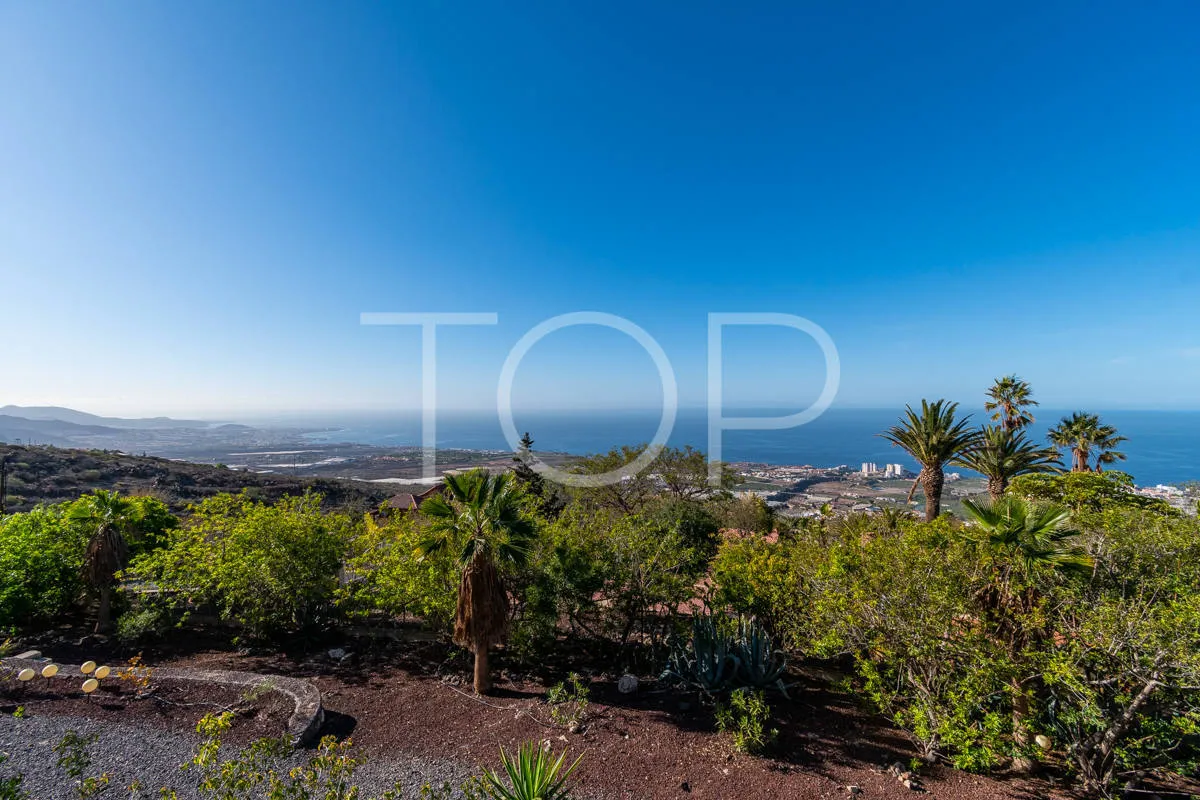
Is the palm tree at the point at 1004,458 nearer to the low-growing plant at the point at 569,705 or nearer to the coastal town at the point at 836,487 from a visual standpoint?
the low-growing plant at the point at 569,705

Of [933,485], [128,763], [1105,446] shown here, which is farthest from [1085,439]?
[128,763]

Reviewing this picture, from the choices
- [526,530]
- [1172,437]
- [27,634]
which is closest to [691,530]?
[526,530]

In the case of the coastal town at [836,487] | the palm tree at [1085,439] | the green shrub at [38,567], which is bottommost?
the coastal town at [836,487]

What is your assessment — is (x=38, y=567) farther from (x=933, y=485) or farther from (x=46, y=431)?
(x=46, y=431)

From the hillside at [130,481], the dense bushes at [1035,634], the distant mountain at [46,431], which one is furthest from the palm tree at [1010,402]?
the distant mountain at [46,431]

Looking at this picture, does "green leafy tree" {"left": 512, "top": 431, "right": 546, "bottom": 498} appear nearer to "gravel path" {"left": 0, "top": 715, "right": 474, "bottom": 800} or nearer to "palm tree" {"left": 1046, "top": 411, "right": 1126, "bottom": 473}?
"gravel path" {"left": 0, "top": 715, "right": 474, "bottom": 800}

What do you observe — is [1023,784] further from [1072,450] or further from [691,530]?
[1072,450]

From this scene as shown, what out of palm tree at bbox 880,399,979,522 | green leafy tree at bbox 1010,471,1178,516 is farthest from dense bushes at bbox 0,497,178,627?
palm tree at bbox 880,399,979,522
